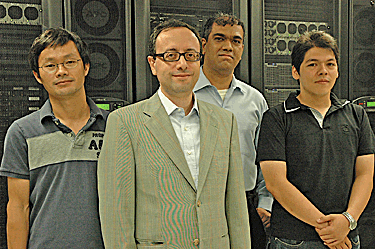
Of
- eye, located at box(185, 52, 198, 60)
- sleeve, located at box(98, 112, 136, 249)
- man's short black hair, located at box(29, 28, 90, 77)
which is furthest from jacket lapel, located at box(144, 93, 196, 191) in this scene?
man's short black hair, located at box(29, 28, 90, 77)

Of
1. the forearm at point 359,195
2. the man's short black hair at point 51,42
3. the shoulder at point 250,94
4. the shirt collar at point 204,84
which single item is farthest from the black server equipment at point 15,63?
the forearm at point 359,195

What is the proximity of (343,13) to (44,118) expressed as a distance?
7.26 ft

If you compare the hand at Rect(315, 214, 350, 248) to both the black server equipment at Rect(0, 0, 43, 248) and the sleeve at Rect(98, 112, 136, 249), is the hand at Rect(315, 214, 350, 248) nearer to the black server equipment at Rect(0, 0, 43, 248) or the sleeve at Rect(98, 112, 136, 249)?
the sleeve at Rect(98, 112, 136, 249)

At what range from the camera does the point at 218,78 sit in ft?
7.38

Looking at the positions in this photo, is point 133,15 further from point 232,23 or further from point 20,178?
point 20,178

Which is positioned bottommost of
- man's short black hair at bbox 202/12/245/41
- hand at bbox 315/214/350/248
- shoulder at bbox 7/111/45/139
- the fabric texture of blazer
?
hand at bbox 315/214/350/248

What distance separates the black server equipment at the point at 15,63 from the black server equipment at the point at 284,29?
1501 millimetres

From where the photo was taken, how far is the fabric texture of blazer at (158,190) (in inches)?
56.6

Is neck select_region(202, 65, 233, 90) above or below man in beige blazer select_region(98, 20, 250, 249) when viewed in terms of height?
above

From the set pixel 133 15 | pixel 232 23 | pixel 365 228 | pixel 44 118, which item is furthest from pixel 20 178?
pixel 365 228

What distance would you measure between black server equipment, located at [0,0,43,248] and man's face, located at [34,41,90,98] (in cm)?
51

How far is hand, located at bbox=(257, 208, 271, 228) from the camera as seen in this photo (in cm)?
227

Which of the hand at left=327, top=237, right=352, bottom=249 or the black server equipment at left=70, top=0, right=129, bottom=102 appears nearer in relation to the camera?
the hand at left=327, top=237, right=352, bottom=249

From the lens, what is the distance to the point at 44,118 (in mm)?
1735
